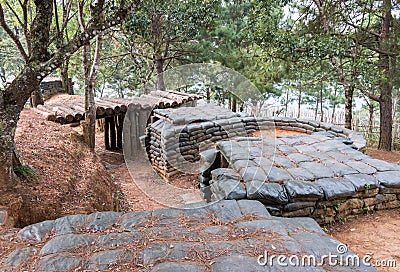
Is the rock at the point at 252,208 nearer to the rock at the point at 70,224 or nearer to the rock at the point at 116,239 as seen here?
the rock at the point at 116,239

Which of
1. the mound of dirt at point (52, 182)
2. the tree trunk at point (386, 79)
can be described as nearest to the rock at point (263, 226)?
the mound of dirt at point (52, 182)

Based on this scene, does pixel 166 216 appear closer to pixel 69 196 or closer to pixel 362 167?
pixel 69 196

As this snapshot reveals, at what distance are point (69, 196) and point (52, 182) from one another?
0.26 meters

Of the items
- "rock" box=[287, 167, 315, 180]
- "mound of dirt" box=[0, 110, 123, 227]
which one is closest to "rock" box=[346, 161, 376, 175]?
"rock" box=[287, 167, 315, 180]

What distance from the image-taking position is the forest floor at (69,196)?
2496 millimetres

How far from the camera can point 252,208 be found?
2432 millimetres

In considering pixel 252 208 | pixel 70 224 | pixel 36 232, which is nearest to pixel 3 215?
pixel 36 232

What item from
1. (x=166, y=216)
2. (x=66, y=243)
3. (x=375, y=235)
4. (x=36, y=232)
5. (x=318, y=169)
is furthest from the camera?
(x=318, y=169)

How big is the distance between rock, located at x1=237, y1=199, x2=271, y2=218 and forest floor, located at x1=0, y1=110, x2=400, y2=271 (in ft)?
2.67

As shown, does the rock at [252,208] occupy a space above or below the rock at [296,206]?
above

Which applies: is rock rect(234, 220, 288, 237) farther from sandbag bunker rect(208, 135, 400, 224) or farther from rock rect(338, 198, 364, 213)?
rock rect(338, 198, 364, 213)

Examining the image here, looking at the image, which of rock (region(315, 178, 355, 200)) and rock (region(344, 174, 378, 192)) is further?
rock (region(344, 174, 378, 192))

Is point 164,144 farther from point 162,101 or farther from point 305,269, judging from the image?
point 305,269

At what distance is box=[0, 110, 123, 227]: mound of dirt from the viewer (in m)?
2.58
